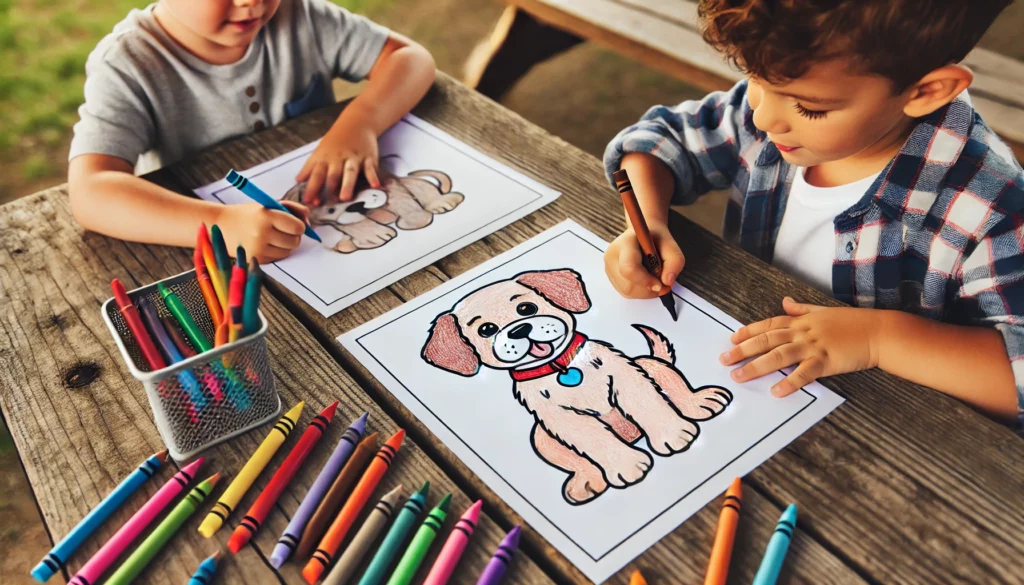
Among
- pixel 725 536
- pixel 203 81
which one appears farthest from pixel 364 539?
pixel 203 81

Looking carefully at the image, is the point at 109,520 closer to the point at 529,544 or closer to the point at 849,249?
the point at 529,544

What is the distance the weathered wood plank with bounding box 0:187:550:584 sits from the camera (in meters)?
0.55

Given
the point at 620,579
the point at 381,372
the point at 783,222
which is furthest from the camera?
the point at 783,222

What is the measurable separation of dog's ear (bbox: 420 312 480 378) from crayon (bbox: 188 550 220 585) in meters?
0.24

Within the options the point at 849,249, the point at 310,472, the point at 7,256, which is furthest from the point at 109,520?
the point at 849,249

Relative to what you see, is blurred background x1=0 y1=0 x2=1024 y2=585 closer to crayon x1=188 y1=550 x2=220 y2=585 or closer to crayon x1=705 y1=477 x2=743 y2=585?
crayon x1=705 y1=477 x2=743 y2=585

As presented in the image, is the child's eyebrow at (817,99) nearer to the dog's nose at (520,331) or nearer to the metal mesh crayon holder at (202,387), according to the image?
the dog's nose at (520,331)

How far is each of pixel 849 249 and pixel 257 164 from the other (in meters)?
0.71

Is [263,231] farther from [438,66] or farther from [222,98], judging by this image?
[438,66]

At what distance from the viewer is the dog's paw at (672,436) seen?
602mm

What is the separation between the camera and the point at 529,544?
542 mm

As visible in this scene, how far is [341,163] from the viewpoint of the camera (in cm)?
95

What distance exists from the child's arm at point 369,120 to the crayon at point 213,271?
0.95 feet

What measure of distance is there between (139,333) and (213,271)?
0.24 ft
